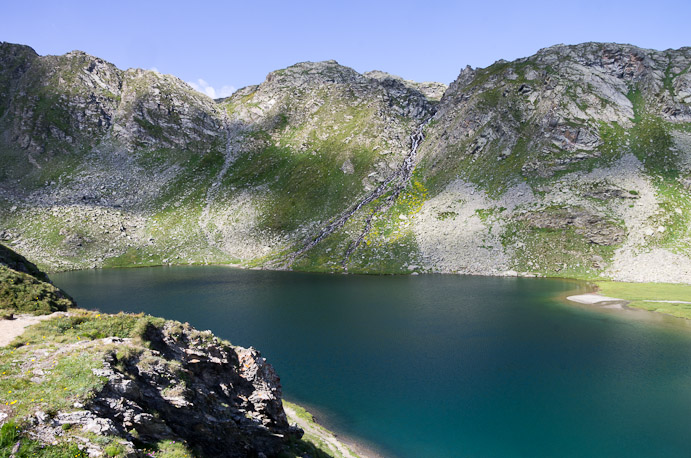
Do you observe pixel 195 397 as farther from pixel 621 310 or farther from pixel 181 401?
pixel 621 310

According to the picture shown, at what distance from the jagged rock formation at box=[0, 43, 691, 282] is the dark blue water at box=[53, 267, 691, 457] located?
959 inches

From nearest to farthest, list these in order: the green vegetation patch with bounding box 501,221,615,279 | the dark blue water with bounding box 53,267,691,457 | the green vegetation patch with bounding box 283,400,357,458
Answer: the green vegetation patch with bounding box 283,400,357,458 < the dark blue water with bounding box 53,267,691,457 < the green vegetation patch with bounding box 501,221,615,279

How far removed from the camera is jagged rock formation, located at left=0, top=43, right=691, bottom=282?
330 ft

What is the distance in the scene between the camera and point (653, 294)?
7306 cm

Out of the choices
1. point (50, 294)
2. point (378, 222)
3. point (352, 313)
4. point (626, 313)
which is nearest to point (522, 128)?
point (378, 222)

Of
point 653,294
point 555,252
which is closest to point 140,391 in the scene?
point 653,294

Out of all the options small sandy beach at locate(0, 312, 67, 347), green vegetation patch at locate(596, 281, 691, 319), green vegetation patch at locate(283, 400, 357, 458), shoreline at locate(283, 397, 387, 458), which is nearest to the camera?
small sandy beach at locate(0, 312, 67, 347)

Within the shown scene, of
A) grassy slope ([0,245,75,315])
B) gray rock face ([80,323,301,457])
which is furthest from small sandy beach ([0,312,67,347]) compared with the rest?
gray rock face ([80,323,301,457])

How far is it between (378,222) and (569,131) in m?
67.4

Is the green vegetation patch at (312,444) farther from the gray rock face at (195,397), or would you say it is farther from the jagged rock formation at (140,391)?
the gray rock face at (195,397)

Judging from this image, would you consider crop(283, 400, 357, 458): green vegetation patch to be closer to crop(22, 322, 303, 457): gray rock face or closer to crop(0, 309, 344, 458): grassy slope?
crop(22, 322, 303, 457): gray rock face

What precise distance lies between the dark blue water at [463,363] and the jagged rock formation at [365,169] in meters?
24.3

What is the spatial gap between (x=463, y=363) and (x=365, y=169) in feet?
353

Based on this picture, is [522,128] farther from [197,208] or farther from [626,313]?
[197,208]
